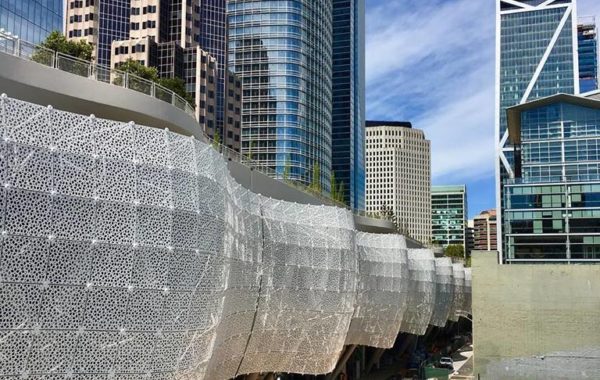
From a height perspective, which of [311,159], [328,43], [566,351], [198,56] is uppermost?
[328,43]

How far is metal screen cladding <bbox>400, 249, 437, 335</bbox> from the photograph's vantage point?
47688 millimetres

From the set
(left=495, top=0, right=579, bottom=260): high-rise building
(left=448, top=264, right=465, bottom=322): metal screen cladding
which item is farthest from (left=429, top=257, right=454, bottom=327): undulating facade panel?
(left=495, top=0, right=579, bottom=260): high-rise building

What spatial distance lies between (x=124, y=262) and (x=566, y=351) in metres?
35.5

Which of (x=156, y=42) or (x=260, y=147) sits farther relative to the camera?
(x=260, y=147)

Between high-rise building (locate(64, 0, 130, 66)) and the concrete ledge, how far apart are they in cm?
7466

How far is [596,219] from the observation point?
47.3 meters

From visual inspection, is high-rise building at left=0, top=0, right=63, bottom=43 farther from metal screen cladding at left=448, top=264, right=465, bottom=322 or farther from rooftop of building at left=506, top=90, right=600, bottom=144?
metal screen cladding at left=448, top=264, right=465, bottom=322

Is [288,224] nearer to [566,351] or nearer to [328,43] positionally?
[566,351]

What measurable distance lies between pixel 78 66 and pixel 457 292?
59687mm

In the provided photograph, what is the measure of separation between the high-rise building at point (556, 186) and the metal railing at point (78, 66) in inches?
1413

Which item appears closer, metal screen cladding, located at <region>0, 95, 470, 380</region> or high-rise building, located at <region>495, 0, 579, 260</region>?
metal screen cladding, located at <region>0, 95, 470, 380</region>

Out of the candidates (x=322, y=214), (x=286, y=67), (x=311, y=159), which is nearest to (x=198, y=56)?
(x=286, y=67)

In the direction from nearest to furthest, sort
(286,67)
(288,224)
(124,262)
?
1. (124,262)
2. (288,224)
3. (286,67)

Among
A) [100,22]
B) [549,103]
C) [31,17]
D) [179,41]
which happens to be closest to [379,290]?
[549,103]
